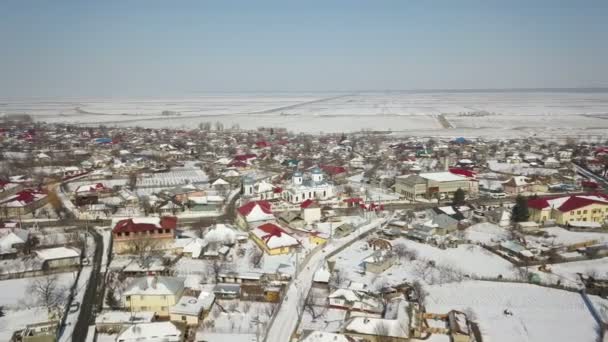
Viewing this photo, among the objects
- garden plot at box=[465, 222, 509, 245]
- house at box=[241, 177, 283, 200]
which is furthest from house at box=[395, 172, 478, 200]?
house at box=[241, 177, 283, 200]

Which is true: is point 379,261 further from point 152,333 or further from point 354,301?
point 152,333

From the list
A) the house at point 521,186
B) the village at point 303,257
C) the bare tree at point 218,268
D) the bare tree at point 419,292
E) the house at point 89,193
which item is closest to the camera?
the village at point 303,257

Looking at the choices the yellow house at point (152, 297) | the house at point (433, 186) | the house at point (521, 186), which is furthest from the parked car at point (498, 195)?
the yellow house at point (152, 297)

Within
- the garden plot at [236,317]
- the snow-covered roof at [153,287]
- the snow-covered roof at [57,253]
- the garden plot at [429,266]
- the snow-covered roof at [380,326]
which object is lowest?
the garden plot at [429,266]

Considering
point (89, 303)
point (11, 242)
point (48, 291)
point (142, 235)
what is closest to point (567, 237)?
point (142, 235)

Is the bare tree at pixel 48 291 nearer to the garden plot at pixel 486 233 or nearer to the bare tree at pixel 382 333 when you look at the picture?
the bare tree at pixel 382 333
